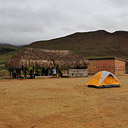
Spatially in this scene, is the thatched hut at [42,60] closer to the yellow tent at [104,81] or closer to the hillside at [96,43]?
the yellow tent at [104,81]

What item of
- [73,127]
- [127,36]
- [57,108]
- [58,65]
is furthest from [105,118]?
[127,36]

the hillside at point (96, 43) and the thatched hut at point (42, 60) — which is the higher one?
the hillside at point (96, 43)

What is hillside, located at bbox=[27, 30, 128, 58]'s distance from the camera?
3570 inches

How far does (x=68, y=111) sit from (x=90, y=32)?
128505 millimetres

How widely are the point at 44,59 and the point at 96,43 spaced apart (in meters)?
92.1

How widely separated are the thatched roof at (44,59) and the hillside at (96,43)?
6132cm

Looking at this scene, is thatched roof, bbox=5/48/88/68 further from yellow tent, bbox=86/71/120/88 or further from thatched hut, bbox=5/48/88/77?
yellow tent, bbox=86/71/120/88

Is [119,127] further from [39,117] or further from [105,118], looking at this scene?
[39,117]

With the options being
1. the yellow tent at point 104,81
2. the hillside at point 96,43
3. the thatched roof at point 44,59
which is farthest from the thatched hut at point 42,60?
the hillside at point 96,43

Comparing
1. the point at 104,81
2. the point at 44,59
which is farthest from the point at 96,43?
the point at 104,81

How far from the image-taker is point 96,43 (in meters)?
111

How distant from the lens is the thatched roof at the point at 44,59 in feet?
69.1

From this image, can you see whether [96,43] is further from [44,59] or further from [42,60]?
[42,60]

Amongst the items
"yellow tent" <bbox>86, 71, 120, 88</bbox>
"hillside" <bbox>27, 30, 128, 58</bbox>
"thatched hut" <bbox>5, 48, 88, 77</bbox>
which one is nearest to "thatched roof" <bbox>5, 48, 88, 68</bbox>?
"thatched hut" <bbox>5, 48, 88, 77</bbox>
